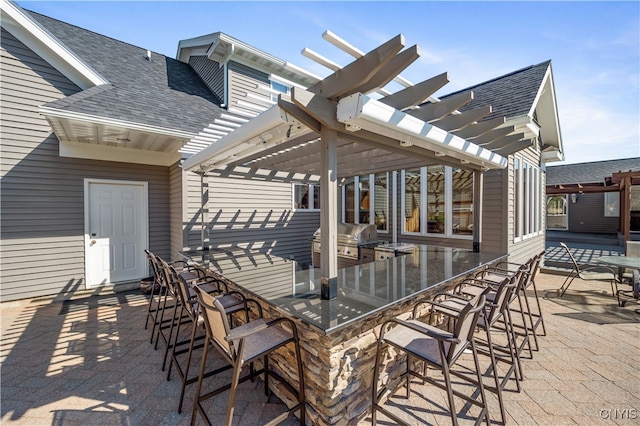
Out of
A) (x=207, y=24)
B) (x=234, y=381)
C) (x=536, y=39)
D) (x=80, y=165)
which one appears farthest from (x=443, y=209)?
(x=80, y=165)

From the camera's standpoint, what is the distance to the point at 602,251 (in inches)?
404

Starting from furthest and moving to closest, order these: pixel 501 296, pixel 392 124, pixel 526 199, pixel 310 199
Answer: pixel 310 199, pixel 526 199, pixel 501 296, pixel 392 124

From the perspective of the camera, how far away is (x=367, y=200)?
7930mm

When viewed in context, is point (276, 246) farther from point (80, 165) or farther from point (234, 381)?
point (234, 381)

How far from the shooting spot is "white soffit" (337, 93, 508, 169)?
1.98 metres

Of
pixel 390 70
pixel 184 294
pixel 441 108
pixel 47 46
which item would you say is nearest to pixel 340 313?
pixel 184 294

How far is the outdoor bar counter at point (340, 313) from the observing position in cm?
194

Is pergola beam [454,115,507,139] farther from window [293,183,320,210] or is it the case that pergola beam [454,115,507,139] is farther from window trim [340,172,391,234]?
window [293,183,320,210]

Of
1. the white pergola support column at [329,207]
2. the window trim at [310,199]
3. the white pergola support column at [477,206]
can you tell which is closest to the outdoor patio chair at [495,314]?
the white pergola support column at [329,207]

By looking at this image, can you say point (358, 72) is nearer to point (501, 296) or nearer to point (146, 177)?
point (501, 296)

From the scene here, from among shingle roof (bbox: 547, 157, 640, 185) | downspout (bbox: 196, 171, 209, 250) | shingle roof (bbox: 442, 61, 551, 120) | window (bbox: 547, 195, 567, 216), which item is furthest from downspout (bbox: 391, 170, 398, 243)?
window (bbox: 547, 195, 567, 216)

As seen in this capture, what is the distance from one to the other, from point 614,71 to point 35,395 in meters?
10.7

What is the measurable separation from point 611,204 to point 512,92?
1526 centimetres

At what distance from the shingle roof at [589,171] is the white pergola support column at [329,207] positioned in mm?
19393
